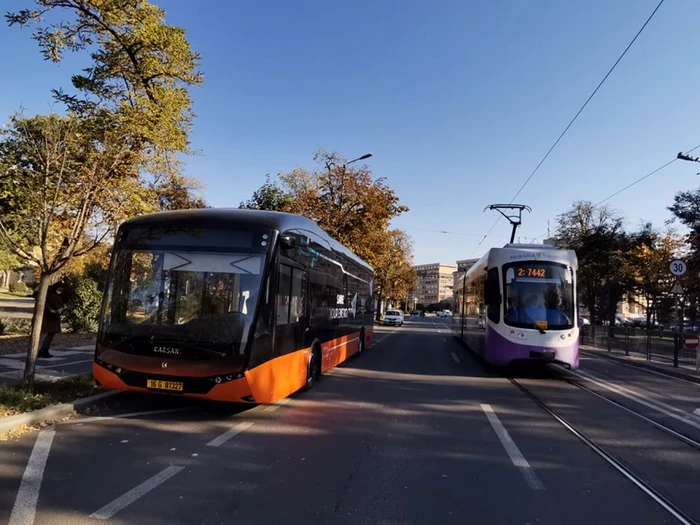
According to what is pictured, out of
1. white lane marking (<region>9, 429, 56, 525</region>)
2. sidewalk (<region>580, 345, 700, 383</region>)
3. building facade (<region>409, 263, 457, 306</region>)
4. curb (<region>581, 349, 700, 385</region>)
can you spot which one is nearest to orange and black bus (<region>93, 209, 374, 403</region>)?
white lane marking (<region>9, 429, 56, 525</region>)

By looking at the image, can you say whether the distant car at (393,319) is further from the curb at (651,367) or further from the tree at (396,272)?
the curb at (651,367)

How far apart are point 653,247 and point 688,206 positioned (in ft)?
32.9

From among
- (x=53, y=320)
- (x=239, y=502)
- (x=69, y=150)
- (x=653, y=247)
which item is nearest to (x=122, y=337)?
(x=69, y=150)

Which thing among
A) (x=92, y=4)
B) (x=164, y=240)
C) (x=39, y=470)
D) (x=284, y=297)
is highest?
(x=92, y=4)

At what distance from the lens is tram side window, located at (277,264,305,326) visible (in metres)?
7.96

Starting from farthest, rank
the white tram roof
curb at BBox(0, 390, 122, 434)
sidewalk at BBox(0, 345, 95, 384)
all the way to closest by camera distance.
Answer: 1. the white tram roof
2. sidewalk at BBox(0, 345, 95, 384)
3. curb at BBox(0, 390, 122, 434)

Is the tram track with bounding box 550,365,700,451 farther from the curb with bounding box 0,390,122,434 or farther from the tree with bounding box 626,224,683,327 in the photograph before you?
the tree with bounding box 626,224,683,327

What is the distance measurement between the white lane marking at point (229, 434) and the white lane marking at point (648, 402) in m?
7.12

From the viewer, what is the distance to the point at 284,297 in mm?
8148

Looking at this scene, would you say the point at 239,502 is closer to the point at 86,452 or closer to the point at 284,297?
the point at 86,452

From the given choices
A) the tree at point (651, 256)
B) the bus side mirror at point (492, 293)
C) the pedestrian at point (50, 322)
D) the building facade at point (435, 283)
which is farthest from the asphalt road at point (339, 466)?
the building facade at point (435, 283)

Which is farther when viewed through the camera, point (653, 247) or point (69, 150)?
point (653, 247)

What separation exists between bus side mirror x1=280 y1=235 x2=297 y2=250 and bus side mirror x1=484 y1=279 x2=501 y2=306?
6.77m

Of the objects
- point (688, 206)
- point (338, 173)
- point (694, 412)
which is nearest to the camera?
point (694, 412)
